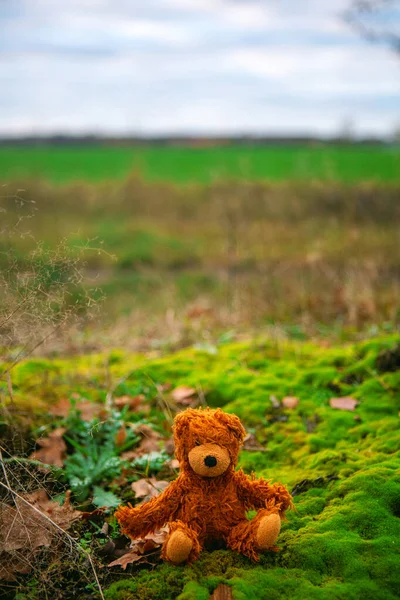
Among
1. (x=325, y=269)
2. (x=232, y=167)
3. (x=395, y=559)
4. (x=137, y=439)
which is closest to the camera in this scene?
(x=395, y=559)

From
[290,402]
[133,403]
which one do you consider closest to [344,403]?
[290,402]

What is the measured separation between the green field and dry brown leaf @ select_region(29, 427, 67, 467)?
18.6 m

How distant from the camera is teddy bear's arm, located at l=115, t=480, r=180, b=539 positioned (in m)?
2.21

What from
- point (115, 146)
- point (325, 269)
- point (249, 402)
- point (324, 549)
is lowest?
point (115, 146)

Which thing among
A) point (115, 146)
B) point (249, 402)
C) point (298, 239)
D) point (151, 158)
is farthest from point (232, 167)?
point (249, 402)

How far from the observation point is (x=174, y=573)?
2.19 metres

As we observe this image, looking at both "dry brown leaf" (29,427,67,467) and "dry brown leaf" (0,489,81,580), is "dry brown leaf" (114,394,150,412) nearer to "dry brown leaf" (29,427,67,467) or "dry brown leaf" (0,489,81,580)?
"dry brown leaf" (29,427,67,467)

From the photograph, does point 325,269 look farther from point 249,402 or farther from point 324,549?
point 324,549

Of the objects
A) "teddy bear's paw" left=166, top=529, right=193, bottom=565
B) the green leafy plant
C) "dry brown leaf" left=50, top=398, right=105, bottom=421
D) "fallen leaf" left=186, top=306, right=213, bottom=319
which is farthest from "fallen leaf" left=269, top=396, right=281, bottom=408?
"fallen leaf" left=186, top=306, right=213, bottom=319

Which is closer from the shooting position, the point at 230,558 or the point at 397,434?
the point at 230,558

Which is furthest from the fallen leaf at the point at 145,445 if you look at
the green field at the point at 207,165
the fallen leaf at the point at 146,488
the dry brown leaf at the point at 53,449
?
the green field at the point at 207,165

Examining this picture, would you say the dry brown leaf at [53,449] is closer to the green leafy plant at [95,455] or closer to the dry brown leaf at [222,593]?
the green leafy plant at [95,455]

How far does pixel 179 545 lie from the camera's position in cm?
210

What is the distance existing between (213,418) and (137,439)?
1.15 meters
